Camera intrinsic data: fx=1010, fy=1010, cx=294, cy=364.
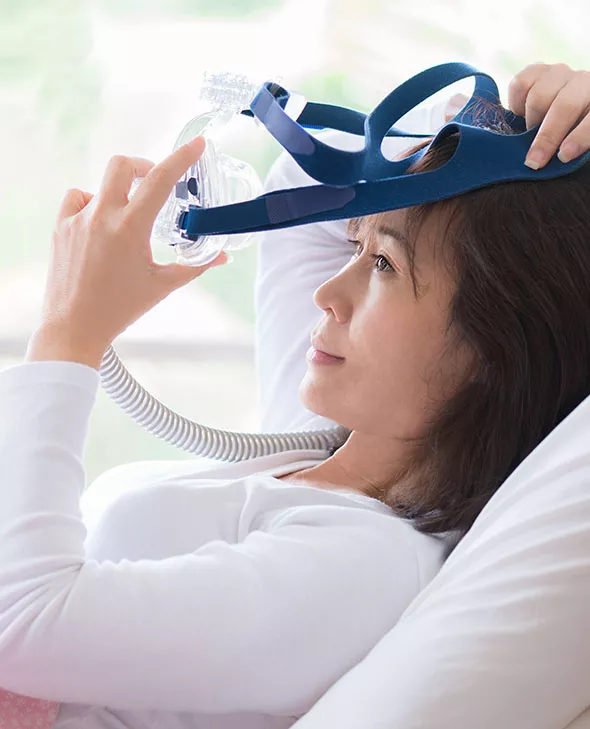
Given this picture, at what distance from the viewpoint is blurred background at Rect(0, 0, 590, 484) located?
2.73 meters

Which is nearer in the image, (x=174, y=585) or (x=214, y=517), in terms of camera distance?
(x=174, y=585)

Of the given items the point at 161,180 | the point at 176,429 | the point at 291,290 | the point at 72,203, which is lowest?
the point at 176,429

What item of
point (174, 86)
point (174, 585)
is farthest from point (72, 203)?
point (174, 86)

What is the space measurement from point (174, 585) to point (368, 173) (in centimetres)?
47

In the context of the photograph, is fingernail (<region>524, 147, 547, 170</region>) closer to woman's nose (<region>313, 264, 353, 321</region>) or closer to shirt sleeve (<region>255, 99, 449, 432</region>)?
woman's nose (<region>313, 264, 353, 321</region>)

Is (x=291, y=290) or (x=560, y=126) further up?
(x=560, y=126)

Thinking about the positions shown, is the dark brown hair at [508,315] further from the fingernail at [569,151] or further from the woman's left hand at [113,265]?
the woman's left hand at [113,265]

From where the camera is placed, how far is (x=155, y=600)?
0.96 meters

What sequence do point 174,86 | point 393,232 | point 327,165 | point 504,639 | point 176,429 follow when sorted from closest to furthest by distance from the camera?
point 504,639, point 327,165, point 393,232, point 176,429, point 174,86

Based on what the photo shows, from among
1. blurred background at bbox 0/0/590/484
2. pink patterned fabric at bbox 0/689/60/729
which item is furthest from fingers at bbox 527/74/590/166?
blurred background at bbox 0/0/590/484

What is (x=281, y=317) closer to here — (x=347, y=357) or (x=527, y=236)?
(x=347, y=357)

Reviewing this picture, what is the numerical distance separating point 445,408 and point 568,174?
0.30 metres

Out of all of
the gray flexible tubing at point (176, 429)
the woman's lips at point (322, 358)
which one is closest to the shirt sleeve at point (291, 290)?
the gray flexible tubing at point (176, 429)

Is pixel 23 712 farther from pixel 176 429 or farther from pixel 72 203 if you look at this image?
pixel 72 203
